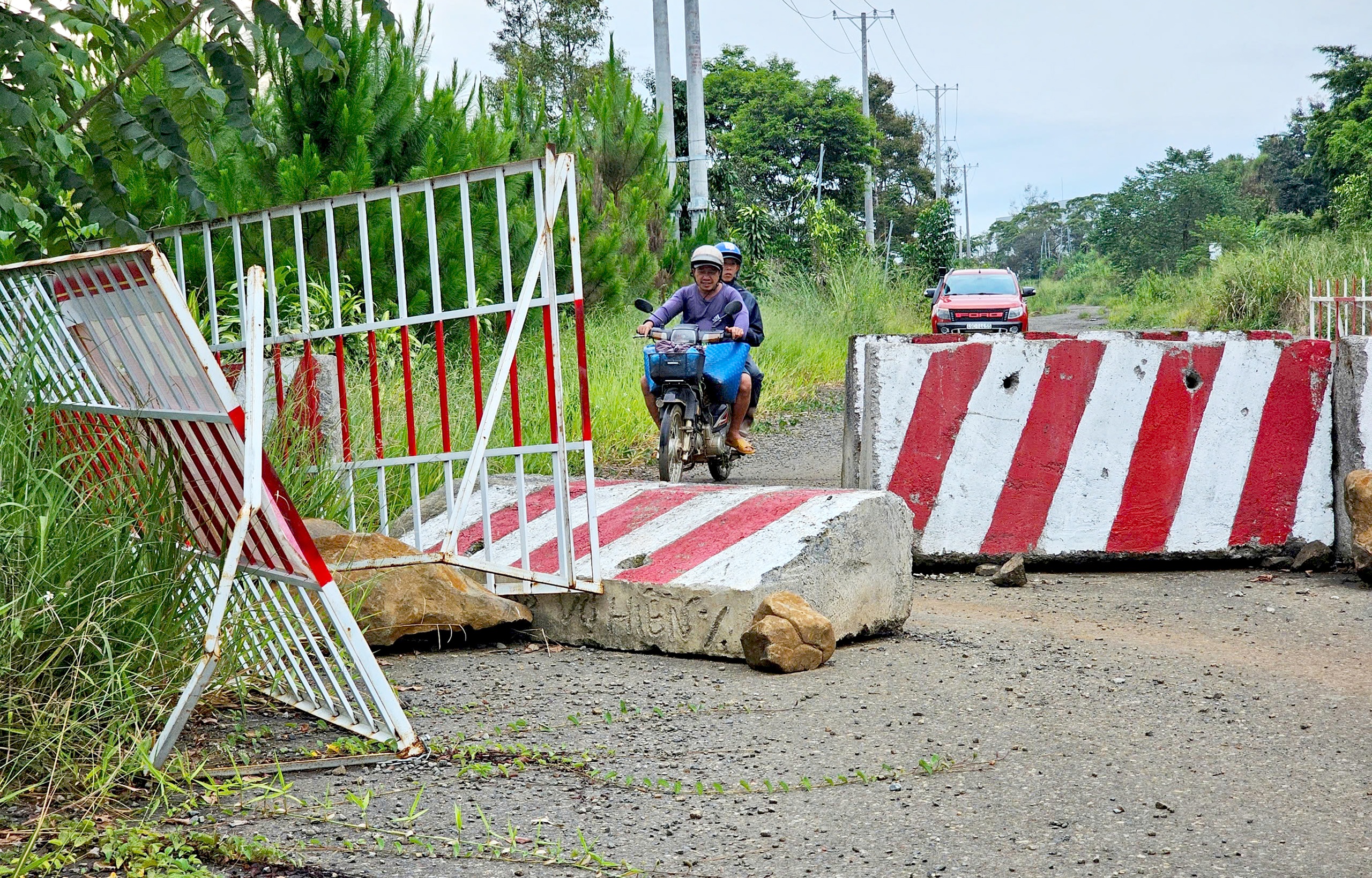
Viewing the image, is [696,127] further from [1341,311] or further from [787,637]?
[787,637]

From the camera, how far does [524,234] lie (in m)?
12.7

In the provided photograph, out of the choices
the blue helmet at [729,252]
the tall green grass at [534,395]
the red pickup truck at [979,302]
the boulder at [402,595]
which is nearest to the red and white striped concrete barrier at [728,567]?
the boulder at [402,595]

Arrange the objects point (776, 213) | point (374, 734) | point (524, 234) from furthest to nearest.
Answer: point (776, 213)
point (524, 234)
point (374, 734)

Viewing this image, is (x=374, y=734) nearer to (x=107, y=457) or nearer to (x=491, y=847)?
(x=491, y=847)

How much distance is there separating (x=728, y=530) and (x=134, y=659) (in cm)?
241

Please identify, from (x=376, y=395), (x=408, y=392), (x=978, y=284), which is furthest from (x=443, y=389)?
(x=978, y=284)

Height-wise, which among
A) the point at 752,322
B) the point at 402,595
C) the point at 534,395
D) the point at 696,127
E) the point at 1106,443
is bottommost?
the point at 402,595

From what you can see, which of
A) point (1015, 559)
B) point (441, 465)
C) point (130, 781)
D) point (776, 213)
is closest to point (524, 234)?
point (441, 465)

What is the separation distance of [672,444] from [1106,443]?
289cm

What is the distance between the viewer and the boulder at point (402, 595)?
15.4 ft

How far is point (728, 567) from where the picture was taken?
4766 millimetres

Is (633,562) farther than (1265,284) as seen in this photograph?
No

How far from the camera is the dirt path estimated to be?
38.6 meters

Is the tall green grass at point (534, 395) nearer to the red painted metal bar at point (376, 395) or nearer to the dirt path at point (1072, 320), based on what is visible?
the red painted metal bar at point (376, 395)
